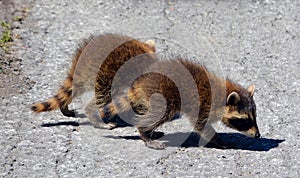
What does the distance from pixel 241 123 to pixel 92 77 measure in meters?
1.58

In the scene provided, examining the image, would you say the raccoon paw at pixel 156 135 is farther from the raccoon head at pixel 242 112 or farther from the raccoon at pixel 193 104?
the raccoon head at pixel 242 112

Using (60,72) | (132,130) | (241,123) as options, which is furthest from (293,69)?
(60,72)

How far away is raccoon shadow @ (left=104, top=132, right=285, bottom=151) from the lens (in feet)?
21.3

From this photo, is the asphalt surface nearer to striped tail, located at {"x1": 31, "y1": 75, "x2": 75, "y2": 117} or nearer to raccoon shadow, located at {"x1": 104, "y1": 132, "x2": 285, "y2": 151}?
raccoon shadow, located at {"x1": 104, "y1": 132, "x2": 285, "y2": 151}

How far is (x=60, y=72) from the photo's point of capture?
25.0ft

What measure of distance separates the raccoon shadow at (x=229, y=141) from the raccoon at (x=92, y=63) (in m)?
0.59

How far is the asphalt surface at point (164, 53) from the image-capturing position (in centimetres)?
604

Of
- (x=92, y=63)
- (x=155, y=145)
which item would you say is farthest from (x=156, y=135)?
(x=92, y=63)

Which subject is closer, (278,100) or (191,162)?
(191,162)

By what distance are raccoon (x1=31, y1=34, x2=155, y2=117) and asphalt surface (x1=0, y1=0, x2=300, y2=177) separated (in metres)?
0.23

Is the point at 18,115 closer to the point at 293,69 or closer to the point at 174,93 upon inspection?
the point at 174,93

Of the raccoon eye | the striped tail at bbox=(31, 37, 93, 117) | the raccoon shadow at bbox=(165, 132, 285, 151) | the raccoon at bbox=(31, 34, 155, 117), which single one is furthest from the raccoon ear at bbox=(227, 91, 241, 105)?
the striped tail at bbox=(31, 37, 93, 117)

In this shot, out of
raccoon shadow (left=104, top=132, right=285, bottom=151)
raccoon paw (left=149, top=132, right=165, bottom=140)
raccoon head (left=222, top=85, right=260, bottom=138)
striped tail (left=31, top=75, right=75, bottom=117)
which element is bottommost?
raccoon paw (left=149, top=132, right=165, bottom=140)

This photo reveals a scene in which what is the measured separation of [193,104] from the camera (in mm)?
6496
